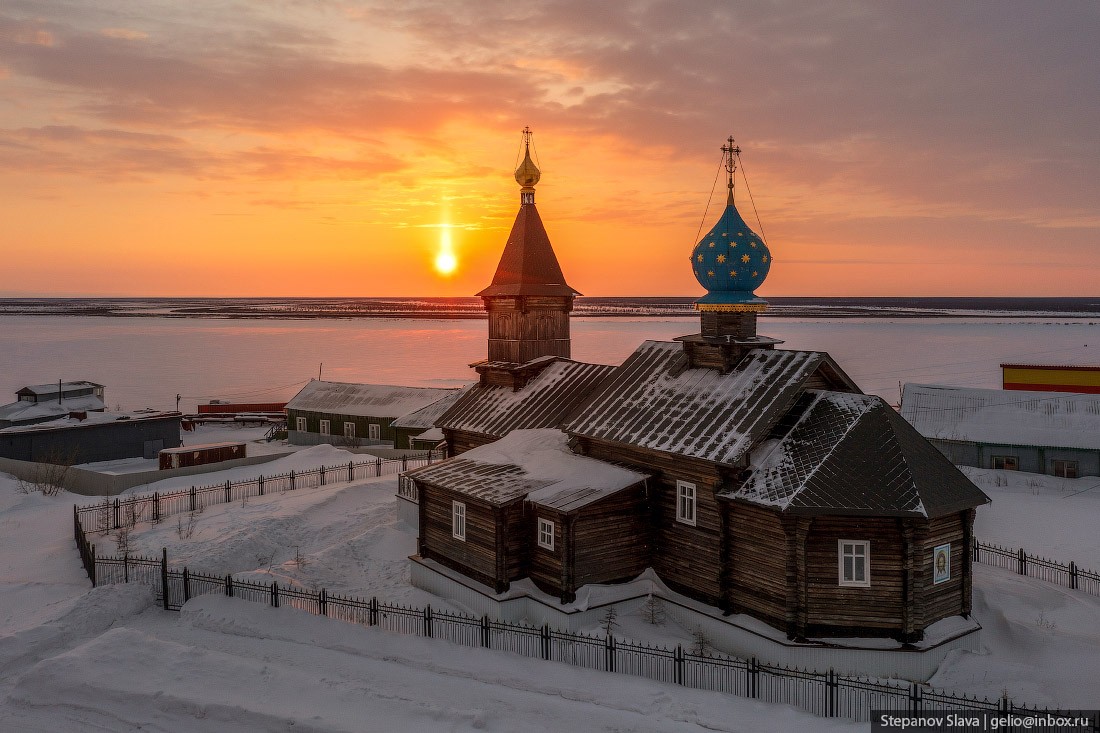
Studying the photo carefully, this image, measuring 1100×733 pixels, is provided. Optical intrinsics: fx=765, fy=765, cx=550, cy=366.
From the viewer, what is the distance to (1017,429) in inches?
1382

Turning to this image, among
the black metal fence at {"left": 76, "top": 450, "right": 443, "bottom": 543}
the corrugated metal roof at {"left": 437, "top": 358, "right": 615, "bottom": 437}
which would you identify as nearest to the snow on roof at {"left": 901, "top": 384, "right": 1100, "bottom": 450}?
the corrugated metal roof at {"left": 437, "top": 358, "right": 615, "bottom": 437}

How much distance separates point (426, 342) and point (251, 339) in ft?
103

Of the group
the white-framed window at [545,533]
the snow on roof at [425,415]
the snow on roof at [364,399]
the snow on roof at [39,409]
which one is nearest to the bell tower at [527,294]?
the white-framed window at [545,533]

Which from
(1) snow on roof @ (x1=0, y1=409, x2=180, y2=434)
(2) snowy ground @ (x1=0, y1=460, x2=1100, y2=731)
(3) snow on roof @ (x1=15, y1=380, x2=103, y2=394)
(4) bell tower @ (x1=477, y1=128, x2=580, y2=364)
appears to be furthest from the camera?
(3) snow on roof @ (x1=15, y1=380, x2=103, y2=394)

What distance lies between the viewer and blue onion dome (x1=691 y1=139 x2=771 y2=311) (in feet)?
67.2

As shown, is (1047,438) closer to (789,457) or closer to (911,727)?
(789,457)

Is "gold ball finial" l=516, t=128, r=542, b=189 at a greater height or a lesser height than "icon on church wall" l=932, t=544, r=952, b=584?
greater

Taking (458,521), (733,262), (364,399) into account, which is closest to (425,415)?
(364,399)

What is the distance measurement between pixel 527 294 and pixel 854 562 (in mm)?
16489

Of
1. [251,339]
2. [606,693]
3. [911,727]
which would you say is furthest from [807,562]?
[251,339]

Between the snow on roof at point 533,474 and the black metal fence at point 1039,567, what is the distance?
37.3 ft

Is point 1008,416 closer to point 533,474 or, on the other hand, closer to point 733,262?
point 733,262

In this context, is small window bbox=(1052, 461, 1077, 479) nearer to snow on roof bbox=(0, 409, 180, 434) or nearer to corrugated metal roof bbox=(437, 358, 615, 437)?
corrugated metal roof bbox=(437, 358, 615, 437)

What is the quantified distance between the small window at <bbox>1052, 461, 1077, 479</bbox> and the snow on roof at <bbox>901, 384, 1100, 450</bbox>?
0.91 meters
